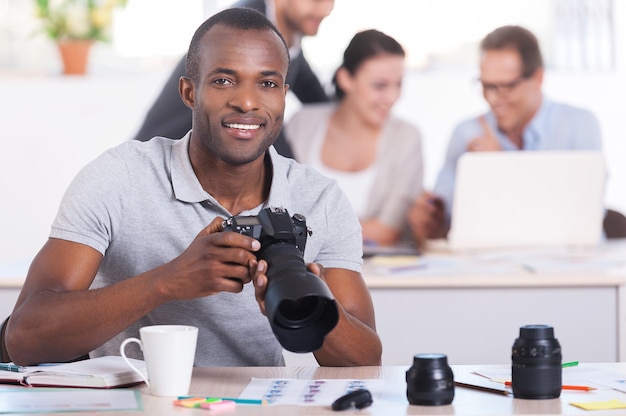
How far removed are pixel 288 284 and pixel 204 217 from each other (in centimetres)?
57

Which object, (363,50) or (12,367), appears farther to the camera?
(363,50)

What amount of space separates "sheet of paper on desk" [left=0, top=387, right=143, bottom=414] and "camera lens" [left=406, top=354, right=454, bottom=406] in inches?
13.7

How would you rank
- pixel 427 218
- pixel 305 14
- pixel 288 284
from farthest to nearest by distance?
1. pixel 427 218
2. pixel 305 14
3. pixel 288 284

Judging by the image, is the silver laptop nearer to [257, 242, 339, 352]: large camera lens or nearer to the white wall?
the white wall

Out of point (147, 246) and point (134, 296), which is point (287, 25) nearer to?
point (147, 246)

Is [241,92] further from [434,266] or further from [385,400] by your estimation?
[434,266]

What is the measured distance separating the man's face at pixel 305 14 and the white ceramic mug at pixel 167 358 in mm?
2374

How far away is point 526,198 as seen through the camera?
308cm

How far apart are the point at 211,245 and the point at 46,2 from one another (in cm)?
286

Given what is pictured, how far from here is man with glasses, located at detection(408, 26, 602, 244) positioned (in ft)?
12.5

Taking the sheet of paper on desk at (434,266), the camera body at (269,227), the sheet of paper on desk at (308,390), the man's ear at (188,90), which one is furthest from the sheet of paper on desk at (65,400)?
the sheet of paper on desk at (434,266)

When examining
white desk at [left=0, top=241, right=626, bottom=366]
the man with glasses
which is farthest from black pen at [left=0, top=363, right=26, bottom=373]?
the man with glasses

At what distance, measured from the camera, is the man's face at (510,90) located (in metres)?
3.81

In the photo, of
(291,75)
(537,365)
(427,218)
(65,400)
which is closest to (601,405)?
(537,365)
